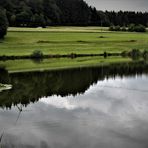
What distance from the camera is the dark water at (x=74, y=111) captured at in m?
26.5

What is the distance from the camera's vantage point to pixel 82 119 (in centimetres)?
3262

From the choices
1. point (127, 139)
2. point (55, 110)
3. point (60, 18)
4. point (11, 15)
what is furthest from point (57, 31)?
point (127, 139)

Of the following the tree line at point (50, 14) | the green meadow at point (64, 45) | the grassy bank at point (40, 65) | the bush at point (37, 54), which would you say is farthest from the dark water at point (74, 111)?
the tree line at point (50, 14)

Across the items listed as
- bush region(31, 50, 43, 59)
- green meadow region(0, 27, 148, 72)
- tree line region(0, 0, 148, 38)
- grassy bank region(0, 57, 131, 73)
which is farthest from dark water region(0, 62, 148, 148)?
tree line region(0, 0, 148, 38)

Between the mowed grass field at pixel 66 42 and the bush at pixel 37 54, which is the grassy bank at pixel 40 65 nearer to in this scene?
the bush at pixel 37 54

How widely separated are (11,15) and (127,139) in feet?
377

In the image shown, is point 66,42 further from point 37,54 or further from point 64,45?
point 37,54

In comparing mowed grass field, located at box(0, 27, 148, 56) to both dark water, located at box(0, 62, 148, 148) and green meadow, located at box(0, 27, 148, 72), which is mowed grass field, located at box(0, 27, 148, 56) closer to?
green meadow, located at box(0, 27, 148, 72)

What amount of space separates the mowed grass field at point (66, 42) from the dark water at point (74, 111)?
3499 centimetres

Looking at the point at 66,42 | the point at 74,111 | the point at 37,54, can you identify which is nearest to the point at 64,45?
the point at 66,42

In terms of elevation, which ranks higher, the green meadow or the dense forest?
the dense forest

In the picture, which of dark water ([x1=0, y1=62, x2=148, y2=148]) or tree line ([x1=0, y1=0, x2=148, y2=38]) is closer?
dark water ([x1=0, y1=62, x2=148, y2=148])

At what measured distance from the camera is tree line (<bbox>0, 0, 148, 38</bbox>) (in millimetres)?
140000

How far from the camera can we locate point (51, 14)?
160875 mm
